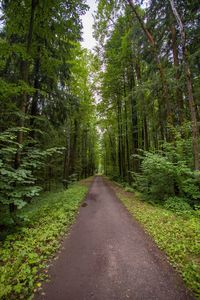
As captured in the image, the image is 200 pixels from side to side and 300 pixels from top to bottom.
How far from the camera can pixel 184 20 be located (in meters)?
6.80

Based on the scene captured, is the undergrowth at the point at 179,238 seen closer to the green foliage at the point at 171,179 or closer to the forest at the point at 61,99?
the forest at the point at 61,99

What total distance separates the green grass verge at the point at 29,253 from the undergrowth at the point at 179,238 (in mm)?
2401

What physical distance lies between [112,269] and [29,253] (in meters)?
1.73

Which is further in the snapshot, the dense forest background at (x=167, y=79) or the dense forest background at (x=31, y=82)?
the dense forest background at (x=167, y=79)

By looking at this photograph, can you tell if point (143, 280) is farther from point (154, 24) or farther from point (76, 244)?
point (154, 24)

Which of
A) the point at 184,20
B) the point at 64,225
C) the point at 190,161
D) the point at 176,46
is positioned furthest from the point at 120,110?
the point at 64,225

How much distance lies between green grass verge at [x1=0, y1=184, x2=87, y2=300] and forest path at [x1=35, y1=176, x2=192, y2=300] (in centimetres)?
22

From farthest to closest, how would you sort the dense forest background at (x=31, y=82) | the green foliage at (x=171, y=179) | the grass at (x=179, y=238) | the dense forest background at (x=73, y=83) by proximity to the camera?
the green foliage at (x=171, y=179) → the dense forest background at (x=73, y=83) → the dense forest background at (x=31, y=82) → the grass at (x=179, y=238)

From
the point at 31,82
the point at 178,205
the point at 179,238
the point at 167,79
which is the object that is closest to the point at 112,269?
the point at 179,238

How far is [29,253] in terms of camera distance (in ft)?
9.99

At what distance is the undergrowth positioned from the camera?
8.25 ft

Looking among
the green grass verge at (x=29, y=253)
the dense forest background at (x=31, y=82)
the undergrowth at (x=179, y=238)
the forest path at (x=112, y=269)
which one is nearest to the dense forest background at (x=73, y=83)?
the dense forest background at (x=31, y=82)

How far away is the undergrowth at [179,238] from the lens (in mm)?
2514

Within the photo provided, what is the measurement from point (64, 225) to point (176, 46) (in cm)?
987
